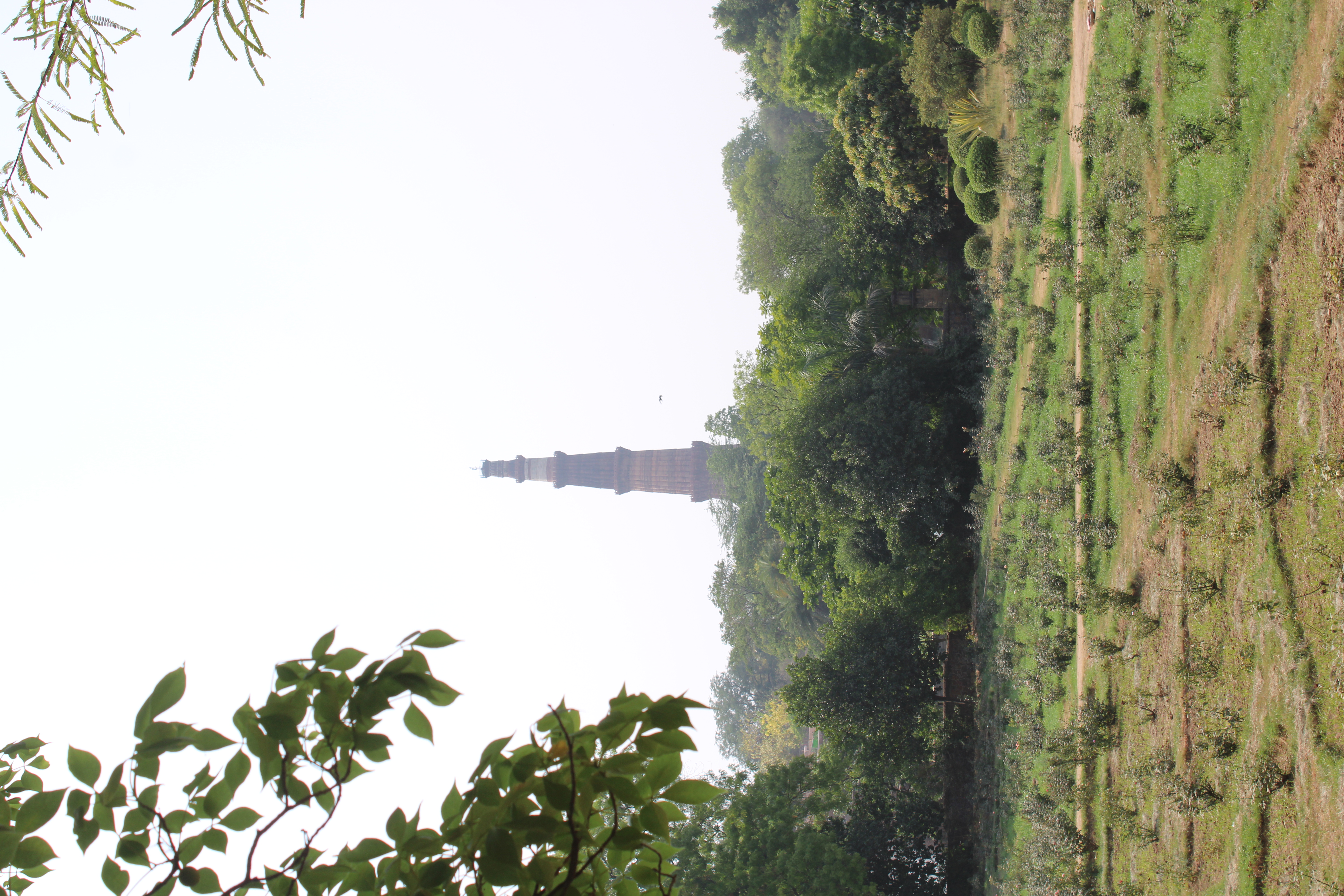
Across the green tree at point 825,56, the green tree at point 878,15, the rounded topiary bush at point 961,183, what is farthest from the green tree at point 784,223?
the rounded topiary bush at point 961,183

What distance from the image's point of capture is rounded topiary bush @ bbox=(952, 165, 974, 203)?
18.0 metres

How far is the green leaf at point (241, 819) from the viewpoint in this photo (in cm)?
269

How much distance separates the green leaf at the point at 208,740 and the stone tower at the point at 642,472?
53.3 metres

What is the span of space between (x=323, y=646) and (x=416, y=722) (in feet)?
1.24

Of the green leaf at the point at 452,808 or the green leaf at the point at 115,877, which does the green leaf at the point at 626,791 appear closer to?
the green leaf at the point at 452,808

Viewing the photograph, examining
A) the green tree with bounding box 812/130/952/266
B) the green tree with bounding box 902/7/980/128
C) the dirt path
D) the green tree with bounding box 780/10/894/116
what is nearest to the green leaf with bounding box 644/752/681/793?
the dirt path

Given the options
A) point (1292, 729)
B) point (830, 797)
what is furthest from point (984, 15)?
point (830, 797)

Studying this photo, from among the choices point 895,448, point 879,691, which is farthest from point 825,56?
point 879,691

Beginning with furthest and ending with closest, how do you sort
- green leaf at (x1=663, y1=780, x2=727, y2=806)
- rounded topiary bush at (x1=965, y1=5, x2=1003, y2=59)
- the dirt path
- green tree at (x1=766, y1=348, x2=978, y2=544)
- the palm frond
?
green tree at (x1=766, y1=348, x2=978, y2=544)
the palm frond
rounded topiary bush at (x1=965, y1=5, x2=1003, y2=59)
the dirt path
green leaf at (x1=663, y1=780, x2=727, y2=806)

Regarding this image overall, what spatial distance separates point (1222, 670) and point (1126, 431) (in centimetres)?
353

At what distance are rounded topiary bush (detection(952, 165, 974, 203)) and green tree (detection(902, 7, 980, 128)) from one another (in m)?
1.26

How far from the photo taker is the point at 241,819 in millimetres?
2701

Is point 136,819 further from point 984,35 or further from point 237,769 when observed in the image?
point 984,35

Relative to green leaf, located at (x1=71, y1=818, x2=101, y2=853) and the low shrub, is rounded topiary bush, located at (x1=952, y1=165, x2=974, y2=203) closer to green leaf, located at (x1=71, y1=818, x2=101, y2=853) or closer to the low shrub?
the low shrub
